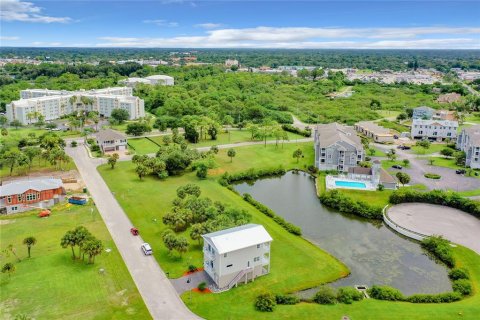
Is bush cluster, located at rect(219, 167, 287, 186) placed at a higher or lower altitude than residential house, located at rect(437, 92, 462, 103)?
lower

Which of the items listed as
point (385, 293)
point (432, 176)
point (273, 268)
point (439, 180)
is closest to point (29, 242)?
point (273, 268)

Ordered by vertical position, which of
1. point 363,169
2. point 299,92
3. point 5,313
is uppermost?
point 299,92

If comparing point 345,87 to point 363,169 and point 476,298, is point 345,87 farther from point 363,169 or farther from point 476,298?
point 476,298

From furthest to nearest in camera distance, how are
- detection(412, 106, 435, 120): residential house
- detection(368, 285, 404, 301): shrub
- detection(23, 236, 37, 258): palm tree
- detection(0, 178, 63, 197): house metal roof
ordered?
detection(412, 106, 435, 120): residential house < detection(0, 178, 63, 197): house metal roof < detection(23, 236, 37, 258): palm tree < detection(368, 285, 404, 301): shrub

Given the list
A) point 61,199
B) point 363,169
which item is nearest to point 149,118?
point 61,199

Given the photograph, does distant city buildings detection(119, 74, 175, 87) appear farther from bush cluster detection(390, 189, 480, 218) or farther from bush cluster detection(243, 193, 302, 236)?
bush cluster detection(390, 189, 480, 218)

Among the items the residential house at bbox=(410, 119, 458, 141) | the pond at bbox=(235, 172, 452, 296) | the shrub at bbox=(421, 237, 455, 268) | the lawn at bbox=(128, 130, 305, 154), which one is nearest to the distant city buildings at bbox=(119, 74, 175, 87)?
the lawn at bbox=(128, 130, 305, 154)

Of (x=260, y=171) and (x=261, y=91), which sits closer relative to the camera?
(x=260, y=171)
